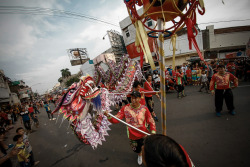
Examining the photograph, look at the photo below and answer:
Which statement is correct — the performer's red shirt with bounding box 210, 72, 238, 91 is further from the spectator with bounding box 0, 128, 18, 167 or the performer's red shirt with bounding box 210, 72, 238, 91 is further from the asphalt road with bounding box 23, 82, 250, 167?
the spectator with bounding box 0, 128, 18, 167

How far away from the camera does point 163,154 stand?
28.5 inches

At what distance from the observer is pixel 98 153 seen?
9.86ft

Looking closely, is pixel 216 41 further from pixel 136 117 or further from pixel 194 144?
pixel 136 117

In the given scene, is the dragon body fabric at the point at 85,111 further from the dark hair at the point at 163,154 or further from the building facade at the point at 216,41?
Result: the building facade at the point at 216,41

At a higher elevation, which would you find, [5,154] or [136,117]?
[136,117]

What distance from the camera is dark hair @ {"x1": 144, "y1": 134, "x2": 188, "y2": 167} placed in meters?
0.71

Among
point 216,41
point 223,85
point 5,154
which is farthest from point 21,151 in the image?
point 216,41

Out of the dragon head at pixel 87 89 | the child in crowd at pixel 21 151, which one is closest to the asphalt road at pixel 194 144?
the child in crowd at pixel 21 151

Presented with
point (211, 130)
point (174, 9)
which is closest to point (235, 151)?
point (211, 130)

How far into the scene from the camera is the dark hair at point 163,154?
709 millimetres

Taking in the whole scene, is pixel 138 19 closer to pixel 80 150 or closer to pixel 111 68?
pixel 80 150

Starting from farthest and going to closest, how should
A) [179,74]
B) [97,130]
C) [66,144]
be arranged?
[179,74] → [66,144] → [97,130]

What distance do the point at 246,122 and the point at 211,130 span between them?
997 millimetres

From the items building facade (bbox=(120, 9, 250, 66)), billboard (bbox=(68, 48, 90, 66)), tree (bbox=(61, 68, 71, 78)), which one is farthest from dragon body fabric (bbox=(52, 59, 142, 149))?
tree (bbox=(61, 68, 71, 78))
